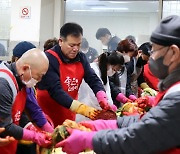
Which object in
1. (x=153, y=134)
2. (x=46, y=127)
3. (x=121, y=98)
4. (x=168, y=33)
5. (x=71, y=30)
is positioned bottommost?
(x=121, y=98)

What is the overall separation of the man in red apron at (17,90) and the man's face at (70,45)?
733 millimetres

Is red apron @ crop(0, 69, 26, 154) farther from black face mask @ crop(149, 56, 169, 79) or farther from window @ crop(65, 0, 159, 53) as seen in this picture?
window @ crop(65, 0, 159, 53)

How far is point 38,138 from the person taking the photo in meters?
2.04

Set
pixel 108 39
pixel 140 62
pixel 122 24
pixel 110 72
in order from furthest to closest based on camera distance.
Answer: pixel 122 24 → pixel 108 39 → pixel 140 62 → pixel 110 72

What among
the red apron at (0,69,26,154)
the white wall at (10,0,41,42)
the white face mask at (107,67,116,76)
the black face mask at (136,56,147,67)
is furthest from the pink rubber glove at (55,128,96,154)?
the white wall at (10,0,41,42)

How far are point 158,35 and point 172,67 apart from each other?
135 mm

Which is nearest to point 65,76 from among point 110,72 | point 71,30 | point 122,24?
point 71,30

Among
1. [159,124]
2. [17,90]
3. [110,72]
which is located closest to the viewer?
[159,124]

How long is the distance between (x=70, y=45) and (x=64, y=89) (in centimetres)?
35

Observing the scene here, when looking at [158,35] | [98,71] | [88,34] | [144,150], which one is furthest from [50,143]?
[88,34]

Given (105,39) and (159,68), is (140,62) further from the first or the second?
(159,68)

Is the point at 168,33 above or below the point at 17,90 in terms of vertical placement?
above

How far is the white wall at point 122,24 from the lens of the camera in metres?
6.62

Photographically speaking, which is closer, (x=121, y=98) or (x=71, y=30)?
(x=71, y=30)
